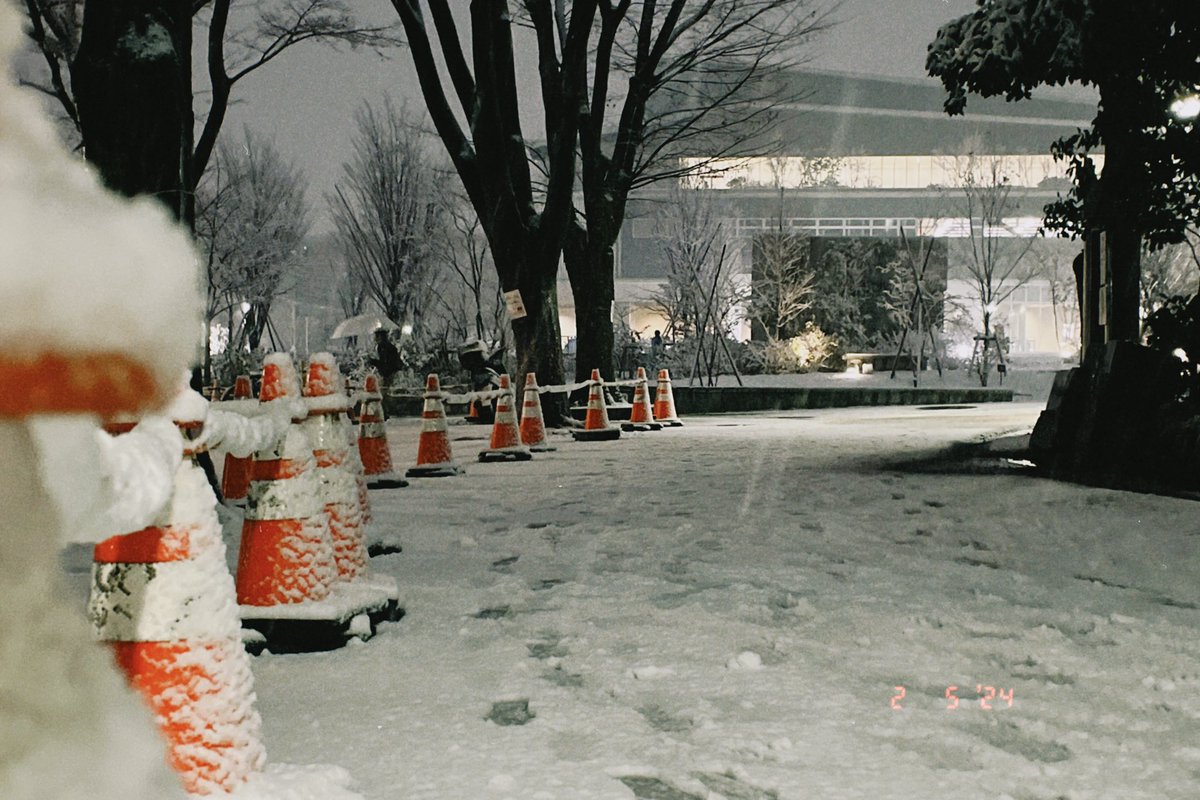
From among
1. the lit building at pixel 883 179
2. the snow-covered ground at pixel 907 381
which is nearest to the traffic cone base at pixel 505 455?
the snow-covered ground at pixel 907 381

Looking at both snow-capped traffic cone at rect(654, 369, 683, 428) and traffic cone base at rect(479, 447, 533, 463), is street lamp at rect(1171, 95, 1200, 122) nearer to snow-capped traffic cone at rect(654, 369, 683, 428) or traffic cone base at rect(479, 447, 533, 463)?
traffic cone base at rect(479, 447, 533, 463)

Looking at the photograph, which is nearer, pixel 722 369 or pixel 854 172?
pixel 722 369

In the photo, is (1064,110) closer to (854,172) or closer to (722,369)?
(854,172)

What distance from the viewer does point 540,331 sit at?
1549cm

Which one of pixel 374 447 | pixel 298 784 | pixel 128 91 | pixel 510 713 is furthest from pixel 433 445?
pixel 298 784

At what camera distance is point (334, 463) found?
4.44m

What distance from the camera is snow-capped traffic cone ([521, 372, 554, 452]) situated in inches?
504

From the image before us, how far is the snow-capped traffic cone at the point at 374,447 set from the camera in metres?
9.20

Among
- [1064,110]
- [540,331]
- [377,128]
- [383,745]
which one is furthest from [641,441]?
[1064,110]

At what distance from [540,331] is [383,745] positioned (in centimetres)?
1276

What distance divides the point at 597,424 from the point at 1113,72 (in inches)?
304

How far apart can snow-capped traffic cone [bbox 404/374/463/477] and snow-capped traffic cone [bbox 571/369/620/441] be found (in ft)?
12.5

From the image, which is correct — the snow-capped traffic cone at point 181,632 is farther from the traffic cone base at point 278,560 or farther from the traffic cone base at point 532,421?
the traffic cone base at point 532,421
